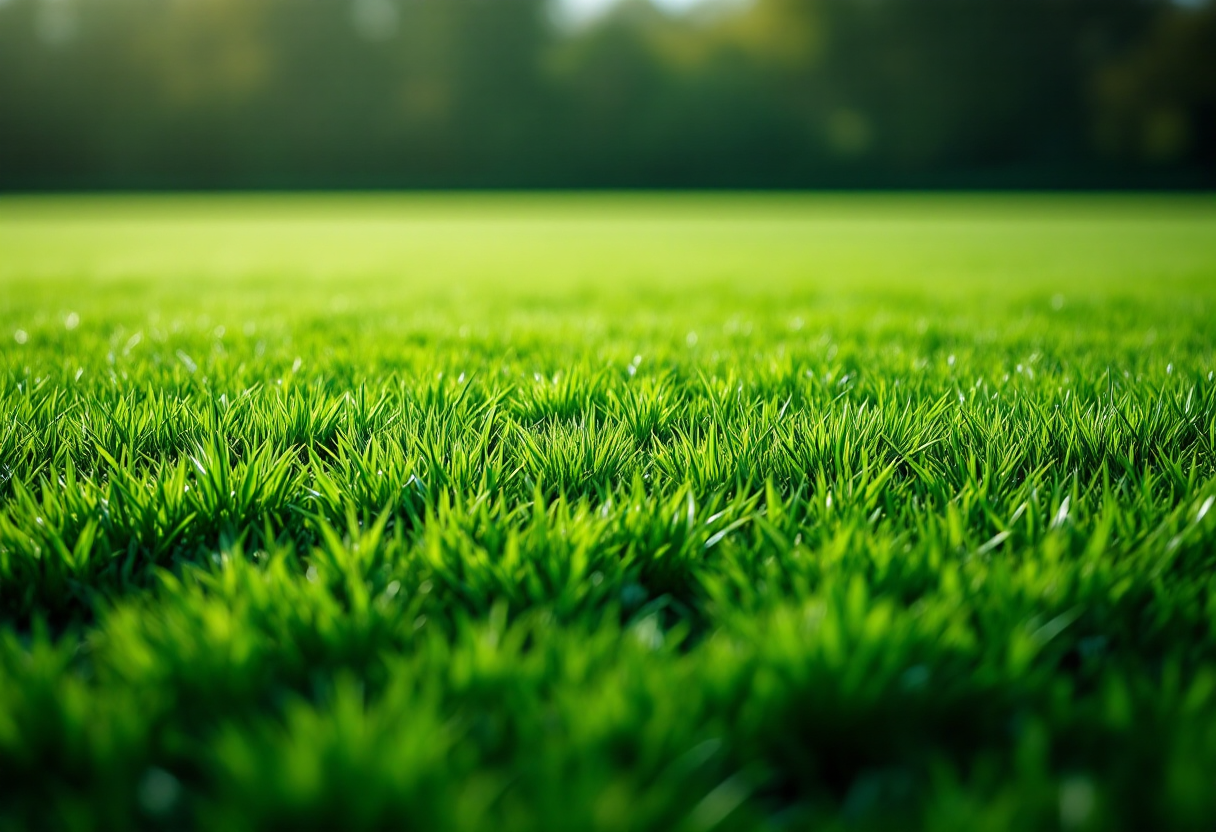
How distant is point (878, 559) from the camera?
1.11 m

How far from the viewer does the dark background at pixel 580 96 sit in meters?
40.6

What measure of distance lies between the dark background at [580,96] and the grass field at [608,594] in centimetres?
3942

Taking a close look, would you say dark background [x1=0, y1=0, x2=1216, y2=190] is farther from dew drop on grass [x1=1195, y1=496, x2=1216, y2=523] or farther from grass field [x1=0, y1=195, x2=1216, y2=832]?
dew drop on grass [x1=1195, y1=496, x2=1216, y2=523]

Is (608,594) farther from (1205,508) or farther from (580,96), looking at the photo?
(580,96)

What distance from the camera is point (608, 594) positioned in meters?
1.17

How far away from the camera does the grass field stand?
2.48ft

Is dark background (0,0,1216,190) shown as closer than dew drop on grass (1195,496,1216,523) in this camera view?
No

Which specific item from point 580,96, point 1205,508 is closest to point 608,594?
point 1205,508

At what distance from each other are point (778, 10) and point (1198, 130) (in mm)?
22948

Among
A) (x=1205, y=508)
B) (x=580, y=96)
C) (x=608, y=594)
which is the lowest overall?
(x=608, y=594)

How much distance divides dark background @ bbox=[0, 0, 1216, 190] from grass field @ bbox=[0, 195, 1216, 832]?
39423 mm

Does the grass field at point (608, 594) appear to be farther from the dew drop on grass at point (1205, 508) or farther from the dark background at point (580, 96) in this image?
the dark background at point (580, 96)

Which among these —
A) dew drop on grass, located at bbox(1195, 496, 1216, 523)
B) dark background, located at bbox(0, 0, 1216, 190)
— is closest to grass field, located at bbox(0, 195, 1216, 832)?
dew drop on grass, located at bbox(1195, 496, 1216, 523)

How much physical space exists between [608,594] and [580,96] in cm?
4538
